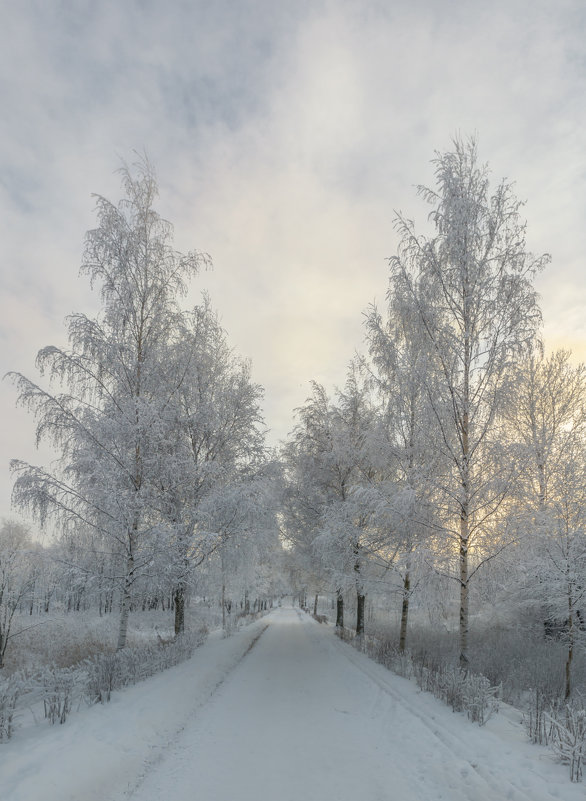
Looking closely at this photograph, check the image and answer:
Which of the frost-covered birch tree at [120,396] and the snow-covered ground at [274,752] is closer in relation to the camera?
the snow-covered ground at [274,752]

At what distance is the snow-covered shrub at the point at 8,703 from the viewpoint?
215 inches

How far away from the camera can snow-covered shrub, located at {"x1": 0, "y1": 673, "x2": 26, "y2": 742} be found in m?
5.47

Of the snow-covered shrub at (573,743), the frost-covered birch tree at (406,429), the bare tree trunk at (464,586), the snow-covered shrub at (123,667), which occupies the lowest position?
the snow-covered shrub at (123,667)

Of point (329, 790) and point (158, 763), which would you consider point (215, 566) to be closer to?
point (158, 763)

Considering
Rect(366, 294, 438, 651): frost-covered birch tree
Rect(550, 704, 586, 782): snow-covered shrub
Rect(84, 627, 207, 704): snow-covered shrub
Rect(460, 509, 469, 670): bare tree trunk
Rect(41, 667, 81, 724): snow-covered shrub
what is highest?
Rect(366, 294, 438, 651): frost-covered birch tree

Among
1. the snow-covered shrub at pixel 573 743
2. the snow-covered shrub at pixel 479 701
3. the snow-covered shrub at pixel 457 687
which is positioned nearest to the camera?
the snow-covered shrub at pixel 573 743

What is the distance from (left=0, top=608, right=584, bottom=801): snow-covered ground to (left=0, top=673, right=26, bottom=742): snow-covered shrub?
0.18 meters

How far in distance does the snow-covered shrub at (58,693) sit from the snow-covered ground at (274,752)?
0.65 feet

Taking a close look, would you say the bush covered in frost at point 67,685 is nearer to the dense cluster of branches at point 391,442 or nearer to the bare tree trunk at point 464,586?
the dense cluster of branches at point 391,442

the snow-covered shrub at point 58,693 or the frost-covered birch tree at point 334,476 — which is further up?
the frost-covered birch tree at point 334,476

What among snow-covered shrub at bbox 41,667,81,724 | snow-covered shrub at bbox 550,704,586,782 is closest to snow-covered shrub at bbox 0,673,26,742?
snow-covered shrub at bbox 41,667,81,724

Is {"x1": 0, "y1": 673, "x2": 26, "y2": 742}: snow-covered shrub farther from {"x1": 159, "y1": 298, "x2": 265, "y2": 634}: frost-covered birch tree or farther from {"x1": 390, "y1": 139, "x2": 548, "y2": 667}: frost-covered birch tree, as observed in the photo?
{"x1": 390, "y1": 139, "x2": 548, "y2": 667}: frost-covered birch tree

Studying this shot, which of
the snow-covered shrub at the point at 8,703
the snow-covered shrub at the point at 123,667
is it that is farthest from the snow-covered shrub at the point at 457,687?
the snow-covered shrub at the point at 8,703

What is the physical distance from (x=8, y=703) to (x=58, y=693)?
62 cm
